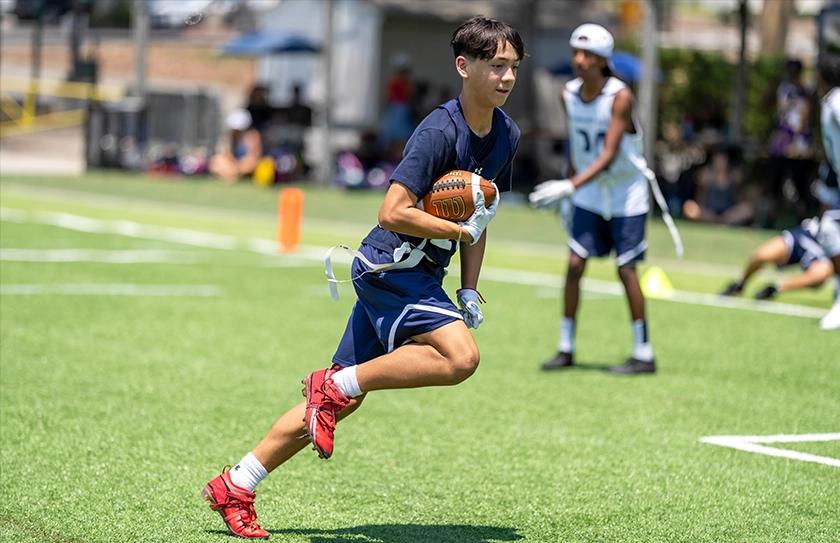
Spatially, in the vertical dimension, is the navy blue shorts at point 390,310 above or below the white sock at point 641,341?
above

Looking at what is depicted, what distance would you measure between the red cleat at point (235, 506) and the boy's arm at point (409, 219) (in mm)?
1250

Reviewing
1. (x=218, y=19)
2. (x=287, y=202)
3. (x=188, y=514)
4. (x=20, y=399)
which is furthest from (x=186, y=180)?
(x=218, y=19)

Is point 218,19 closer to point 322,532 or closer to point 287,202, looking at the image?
point 287,202

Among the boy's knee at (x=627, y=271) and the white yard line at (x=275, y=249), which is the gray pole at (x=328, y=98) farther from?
the boy's knee at (x=627, y=271)

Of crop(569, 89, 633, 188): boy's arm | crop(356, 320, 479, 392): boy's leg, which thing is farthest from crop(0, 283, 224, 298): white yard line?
crop(356, 320, 479, 392): boy's leg

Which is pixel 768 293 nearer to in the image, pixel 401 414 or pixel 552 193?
pixel 552 193

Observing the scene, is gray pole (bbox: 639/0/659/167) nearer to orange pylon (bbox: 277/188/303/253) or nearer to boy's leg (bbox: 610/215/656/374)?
orange pylon (bbox: 277/188/303/253)

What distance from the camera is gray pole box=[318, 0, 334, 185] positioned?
1023 inches

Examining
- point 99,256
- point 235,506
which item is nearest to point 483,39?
point 235,506

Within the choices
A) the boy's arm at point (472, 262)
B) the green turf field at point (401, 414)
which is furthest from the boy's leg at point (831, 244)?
the boy's arm at point (472, 262)

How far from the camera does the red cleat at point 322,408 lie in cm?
586

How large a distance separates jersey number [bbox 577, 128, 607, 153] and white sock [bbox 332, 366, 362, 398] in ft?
Result: 16.4

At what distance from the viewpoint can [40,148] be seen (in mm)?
34656

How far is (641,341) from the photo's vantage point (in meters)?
10.6
